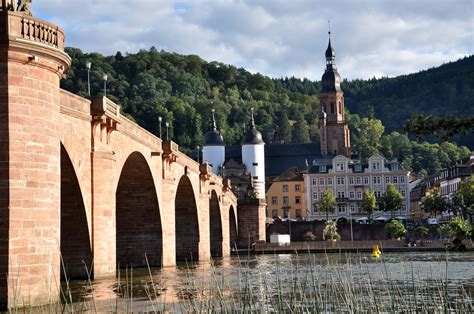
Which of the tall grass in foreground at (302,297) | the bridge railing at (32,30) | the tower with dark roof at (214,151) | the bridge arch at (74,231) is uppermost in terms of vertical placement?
the tower with dark roof at (214,151)

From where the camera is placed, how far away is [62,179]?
2961 cm

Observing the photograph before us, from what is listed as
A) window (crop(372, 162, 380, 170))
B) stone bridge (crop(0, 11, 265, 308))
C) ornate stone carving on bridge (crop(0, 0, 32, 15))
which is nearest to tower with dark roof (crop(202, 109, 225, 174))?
window (crop(372, 162, 380, 170))

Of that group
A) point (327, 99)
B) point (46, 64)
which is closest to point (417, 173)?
point (327, 99)

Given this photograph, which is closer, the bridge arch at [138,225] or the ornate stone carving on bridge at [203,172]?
the bridge arch at [138,225]

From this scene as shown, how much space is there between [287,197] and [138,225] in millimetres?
98665

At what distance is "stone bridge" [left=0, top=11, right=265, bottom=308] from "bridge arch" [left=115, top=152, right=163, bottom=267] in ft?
0.17

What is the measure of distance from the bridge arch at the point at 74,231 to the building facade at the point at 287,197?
370 ft


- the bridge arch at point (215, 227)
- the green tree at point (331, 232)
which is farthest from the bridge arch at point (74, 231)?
the green tree at point (331, 232)

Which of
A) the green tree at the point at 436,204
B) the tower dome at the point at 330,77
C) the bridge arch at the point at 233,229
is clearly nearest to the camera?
the bridge arch at the point at 233,229

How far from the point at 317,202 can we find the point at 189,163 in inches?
3146

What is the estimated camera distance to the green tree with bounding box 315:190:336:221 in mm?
128000

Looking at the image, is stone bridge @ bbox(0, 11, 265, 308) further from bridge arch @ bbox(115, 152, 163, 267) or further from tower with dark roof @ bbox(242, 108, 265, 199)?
tower with dark roof @ bbox(242, 108, 265, 199)

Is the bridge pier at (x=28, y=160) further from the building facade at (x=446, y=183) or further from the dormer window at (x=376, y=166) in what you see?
the dormer window at (x=376, y=166)

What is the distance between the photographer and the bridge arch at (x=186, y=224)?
2327 inches
